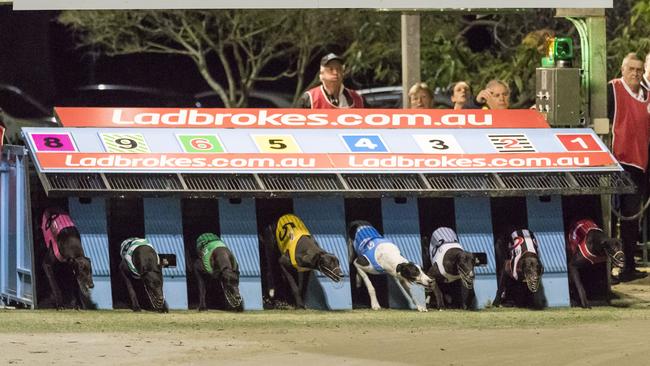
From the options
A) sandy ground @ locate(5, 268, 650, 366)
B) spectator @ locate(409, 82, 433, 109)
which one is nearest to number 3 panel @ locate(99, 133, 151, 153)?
sandy ground @ locate(5, 268, 650, 366)

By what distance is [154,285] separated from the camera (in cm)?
1394

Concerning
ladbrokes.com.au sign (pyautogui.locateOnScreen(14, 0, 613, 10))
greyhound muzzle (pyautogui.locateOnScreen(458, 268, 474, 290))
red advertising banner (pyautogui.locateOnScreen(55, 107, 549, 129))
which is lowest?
greyhound muzzle (pyautogui.locateOnScreen(458, 268, 474, 290))

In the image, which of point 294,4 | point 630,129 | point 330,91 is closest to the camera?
point 294,4

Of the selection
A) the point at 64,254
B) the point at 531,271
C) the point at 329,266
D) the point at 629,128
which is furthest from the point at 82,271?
the point at 629,128

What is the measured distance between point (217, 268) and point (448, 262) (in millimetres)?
1764

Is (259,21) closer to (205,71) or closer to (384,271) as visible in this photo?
(205,71)

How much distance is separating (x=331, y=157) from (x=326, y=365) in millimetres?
3363

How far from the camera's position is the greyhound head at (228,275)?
46.1 feet

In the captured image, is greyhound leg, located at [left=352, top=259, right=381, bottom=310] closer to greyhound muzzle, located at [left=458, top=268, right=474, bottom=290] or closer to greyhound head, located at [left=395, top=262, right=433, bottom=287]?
greyhound head, located at [left=395, top=262, right=433, bottom=287]

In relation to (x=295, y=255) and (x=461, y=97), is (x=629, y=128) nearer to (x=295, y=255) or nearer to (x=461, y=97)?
(x=461, y=97)

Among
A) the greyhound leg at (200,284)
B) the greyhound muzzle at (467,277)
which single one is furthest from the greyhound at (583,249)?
the greyhound leg at (200,284)

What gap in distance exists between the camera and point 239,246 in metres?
14.4

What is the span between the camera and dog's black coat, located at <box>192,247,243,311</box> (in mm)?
14055

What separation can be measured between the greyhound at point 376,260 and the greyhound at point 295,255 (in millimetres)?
293
